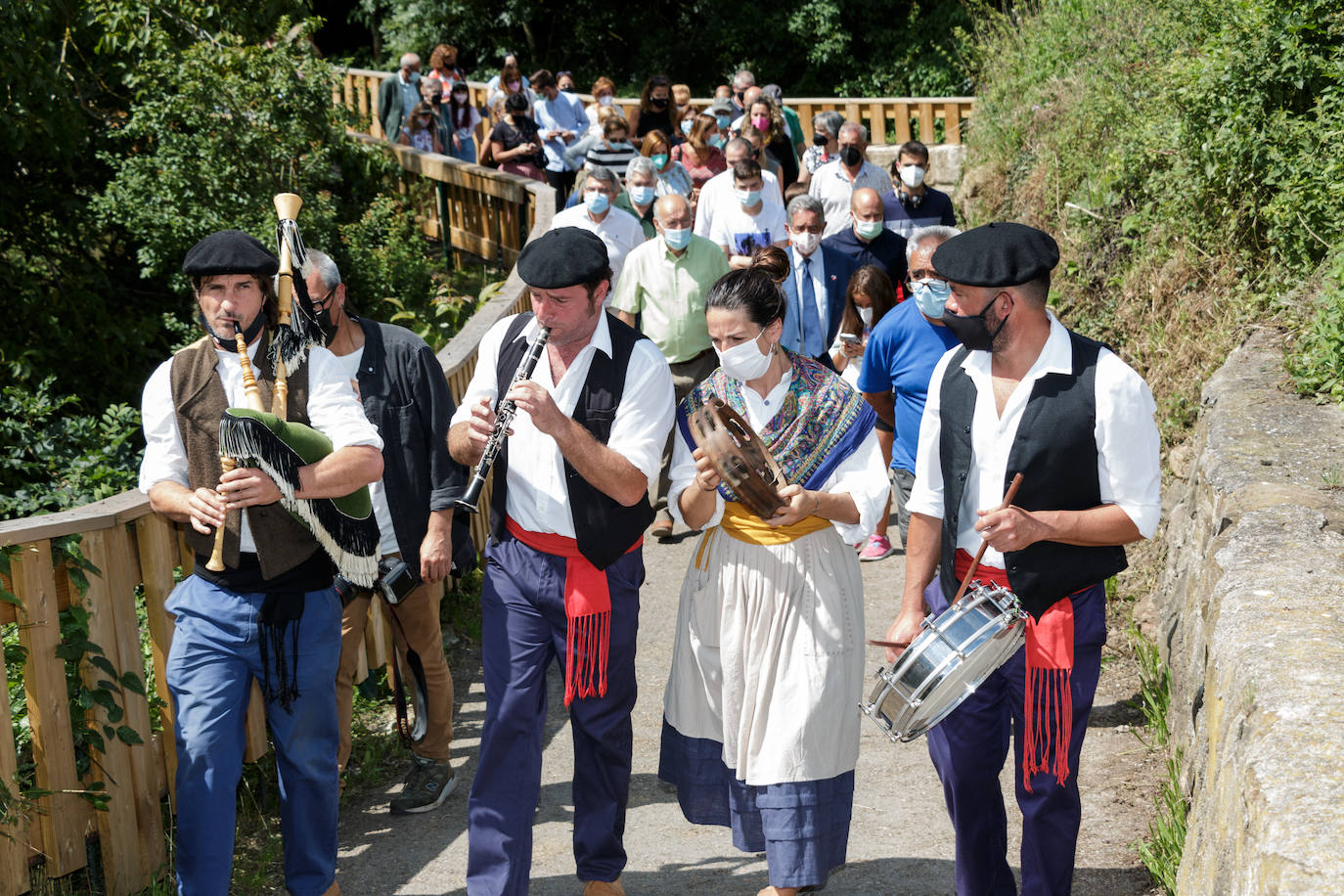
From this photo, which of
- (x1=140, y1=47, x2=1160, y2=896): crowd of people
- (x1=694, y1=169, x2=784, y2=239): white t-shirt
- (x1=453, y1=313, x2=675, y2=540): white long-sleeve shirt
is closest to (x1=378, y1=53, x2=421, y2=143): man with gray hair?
(x1=694, y1=169, x2=784, y2=239): white t-shirt

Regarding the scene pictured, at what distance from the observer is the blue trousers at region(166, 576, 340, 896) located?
158 inches

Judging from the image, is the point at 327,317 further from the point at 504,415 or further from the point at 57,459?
the point at 57,459

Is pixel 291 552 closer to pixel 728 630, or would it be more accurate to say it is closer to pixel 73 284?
pixel 728 630

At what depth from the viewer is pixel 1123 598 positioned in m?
6.62

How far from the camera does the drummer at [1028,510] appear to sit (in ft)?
12.5

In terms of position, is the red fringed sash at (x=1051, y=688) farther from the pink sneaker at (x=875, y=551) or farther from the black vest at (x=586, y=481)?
the pink sneaker at (x=875, y=551)

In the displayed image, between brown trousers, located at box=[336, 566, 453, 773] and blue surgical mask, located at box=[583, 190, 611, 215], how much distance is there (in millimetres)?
4362

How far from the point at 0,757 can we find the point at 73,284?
7800mm

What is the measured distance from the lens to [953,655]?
3762mm

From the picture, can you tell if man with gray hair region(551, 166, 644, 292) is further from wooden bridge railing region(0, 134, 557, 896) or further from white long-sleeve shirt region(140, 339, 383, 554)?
white long-sleeve shirt region(140, 339, 383, 554)

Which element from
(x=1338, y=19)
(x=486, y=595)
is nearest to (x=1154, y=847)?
(x=486, y=595)

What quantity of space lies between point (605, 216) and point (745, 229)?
0.99 m

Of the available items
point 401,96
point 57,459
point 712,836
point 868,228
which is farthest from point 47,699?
point 401,96

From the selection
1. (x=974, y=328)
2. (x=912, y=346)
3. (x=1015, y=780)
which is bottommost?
(x=1015, y=780)
